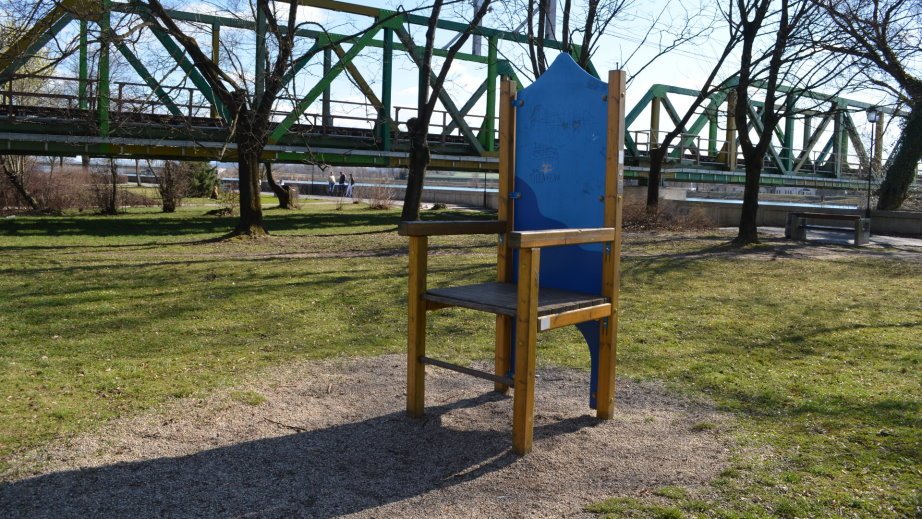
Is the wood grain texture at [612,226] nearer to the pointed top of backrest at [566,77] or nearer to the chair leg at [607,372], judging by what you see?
the chair leg at [607,372]

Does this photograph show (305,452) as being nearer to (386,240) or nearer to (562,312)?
(562,312)

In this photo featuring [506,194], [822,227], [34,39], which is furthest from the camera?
[822,227]

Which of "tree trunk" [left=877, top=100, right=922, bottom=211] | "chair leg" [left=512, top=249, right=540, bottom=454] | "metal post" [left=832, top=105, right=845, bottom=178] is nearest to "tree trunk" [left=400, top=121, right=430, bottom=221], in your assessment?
"chair leg" [left=512, top=249, right=540, bottom=454]

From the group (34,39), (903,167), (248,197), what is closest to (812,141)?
(903,167)

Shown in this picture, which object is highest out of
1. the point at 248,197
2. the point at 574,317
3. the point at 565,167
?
the point at 565,167

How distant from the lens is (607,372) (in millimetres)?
4555

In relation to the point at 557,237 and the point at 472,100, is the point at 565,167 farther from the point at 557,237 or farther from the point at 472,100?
the point at 472,100

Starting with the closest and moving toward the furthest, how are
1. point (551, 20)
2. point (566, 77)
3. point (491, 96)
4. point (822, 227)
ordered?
point (566, 77) → point (822, 227) → point (551, 20) → point (491, 96)

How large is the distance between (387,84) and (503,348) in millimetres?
20542

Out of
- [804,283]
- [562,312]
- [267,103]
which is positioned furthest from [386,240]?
[562,312]

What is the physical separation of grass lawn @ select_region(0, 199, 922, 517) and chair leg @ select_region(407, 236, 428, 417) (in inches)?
57.8

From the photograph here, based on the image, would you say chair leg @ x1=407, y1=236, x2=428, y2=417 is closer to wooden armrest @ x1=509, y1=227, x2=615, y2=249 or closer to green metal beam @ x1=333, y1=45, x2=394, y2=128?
wooden armrest @ x1=509, y1=227, x2=615, y2=249

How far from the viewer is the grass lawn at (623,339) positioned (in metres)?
3.80

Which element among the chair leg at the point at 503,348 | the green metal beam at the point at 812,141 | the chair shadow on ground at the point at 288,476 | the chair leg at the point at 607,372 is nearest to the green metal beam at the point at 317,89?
the chair leg at the point at 503,348
